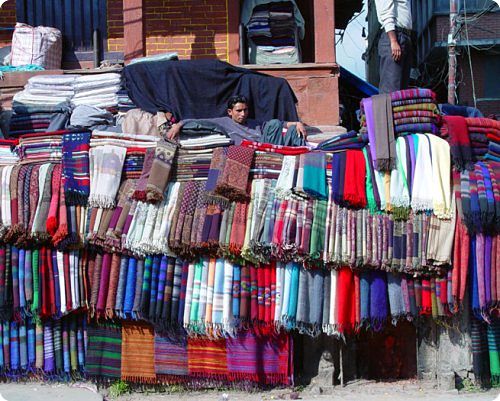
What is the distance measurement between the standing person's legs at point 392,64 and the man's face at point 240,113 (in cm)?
150

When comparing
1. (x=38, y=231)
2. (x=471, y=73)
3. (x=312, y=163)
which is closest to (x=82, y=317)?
(x=38, y=231)

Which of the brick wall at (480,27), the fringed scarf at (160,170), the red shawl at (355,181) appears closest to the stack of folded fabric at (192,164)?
the fringed scarf at (160,170)

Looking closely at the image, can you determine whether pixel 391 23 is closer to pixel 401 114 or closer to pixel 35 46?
pixel 401 114

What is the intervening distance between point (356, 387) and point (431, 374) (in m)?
0.68

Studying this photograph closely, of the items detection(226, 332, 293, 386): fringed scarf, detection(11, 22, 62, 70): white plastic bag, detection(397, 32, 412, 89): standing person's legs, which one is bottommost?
detection(226, 332, 293, 386): fringed scarf

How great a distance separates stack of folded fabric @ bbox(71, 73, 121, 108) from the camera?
851cm

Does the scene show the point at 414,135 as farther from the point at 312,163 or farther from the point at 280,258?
the point at 280,258

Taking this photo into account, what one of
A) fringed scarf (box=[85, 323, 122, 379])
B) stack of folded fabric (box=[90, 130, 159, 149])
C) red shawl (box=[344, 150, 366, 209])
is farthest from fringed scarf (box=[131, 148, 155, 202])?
red shawl (box=[344, 150, 366, 209])

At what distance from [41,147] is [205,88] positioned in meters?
1.88

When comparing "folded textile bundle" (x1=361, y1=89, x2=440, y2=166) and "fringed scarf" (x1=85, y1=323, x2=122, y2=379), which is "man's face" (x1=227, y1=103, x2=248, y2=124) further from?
"fringed scarf" (x1=85, y1=323, x2=122, y2=379)

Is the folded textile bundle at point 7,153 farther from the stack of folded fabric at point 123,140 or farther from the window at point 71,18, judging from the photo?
the window at point 71,18

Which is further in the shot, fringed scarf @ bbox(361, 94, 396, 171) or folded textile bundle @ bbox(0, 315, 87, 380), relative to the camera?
folded textile bundle @ bbox(0, 315, 87, 380)

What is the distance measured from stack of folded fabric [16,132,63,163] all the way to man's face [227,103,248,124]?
1714 millimetres

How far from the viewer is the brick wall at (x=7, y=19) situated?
35.0ft
